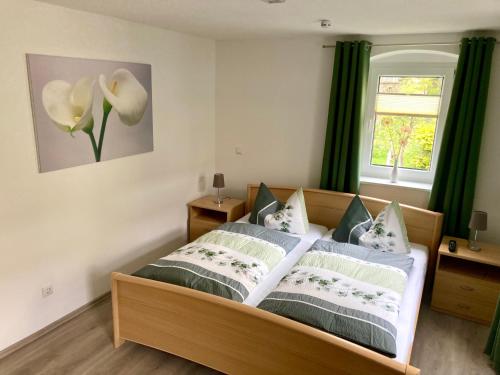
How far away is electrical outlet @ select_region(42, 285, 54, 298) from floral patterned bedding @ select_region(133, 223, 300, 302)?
686mm

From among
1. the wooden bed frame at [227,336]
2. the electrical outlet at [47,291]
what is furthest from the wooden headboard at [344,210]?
the electrical outlet at [47,291]

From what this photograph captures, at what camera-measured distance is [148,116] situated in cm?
346

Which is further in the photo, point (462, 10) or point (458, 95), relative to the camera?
point (458, 95)

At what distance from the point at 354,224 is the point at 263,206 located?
2.93ft

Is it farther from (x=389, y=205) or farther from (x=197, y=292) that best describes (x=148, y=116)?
(x=389, y=205)

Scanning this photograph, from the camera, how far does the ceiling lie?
90.3 inches

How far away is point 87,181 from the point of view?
2.95 m

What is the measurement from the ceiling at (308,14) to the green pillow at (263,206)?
154 centimetres

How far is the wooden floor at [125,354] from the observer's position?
2477mm

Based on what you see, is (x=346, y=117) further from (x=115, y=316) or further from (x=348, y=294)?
(x=115, y=316)

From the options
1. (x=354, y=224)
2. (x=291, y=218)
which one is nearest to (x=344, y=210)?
(x=354, y=224)

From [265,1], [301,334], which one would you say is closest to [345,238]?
[301,334]

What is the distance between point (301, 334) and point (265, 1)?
1.90 m

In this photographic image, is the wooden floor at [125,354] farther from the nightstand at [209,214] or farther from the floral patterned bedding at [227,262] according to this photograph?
the nightstand at [209,214]
